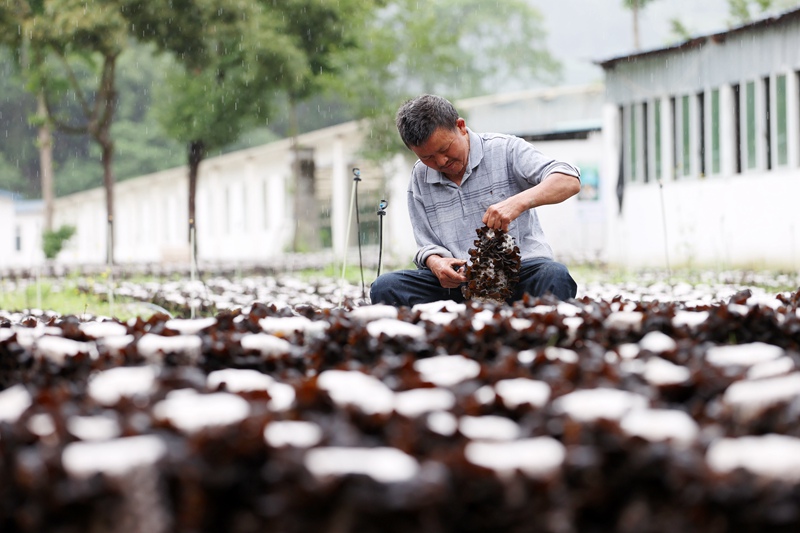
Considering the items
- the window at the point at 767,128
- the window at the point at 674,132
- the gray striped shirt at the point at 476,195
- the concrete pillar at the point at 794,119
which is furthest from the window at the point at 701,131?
the gray striped shirt at the point at 476,195

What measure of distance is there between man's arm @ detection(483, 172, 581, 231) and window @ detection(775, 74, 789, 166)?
36.7 ft

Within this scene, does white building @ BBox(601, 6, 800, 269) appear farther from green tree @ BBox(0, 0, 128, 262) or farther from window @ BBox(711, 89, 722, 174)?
green tree @ BBox(0, 0, 128, 262)

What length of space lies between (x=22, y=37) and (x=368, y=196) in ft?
41.9

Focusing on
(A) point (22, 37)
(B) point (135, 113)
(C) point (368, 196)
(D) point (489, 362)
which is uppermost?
(B) point (135, 113)

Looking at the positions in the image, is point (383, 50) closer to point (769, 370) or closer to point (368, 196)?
point (368, 196)

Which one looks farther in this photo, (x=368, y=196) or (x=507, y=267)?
(x=368, y=196)

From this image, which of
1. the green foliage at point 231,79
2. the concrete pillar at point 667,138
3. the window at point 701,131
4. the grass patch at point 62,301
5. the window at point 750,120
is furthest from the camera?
the green foliage at point 231,79

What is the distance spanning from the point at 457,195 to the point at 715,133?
1185cm

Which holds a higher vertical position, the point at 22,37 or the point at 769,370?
the point at 22,37

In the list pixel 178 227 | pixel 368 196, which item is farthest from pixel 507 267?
pixel 178 227

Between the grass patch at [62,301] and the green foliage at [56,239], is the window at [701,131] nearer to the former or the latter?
the grass patch at [62,301]

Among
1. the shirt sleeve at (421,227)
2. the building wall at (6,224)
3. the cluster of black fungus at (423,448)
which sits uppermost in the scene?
the building wall at (6,224)

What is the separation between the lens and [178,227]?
3794 cm

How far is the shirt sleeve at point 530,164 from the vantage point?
428 centimetres
